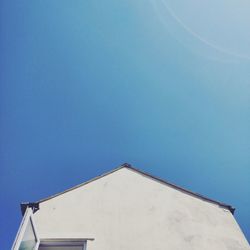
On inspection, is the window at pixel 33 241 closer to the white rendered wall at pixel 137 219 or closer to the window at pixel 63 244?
the window at pixel 63 244

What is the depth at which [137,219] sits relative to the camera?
6.30 m

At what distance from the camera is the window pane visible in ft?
15.3

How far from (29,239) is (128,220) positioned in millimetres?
2389

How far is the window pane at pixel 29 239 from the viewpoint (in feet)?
15.3

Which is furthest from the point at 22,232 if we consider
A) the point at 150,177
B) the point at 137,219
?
the point at 150,177

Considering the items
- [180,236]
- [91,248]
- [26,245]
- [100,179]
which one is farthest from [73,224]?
[180,236]

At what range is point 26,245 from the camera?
15.8 ft

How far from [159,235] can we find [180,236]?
495 mm

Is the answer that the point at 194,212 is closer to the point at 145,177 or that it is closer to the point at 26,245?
the point at 145,177

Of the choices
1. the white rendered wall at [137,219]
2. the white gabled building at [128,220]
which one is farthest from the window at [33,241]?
the white rendered wall at [137,219]

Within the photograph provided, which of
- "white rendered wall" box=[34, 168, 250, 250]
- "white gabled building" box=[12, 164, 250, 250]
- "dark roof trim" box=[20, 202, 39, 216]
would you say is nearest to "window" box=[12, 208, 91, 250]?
"white gabled building" box=[12, 164, 250, 250]

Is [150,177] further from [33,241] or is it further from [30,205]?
[33,241]

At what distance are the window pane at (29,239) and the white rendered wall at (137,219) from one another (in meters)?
0.43

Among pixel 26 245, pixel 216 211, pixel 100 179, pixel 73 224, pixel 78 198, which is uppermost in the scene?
pixel 100 179
